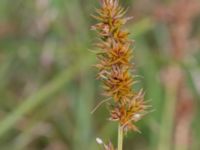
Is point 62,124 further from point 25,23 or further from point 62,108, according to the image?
point 25,23

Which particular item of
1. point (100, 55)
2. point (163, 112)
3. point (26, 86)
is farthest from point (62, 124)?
point (100, 55)

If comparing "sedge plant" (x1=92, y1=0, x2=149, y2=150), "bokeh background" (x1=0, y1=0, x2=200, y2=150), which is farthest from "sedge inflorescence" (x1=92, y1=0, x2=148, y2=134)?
"bokeh background" (x1=0, y1=0, x2=200, y2=150)

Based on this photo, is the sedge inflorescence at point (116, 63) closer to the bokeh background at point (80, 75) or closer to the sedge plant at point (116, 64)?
the sedge plant at point (116, 64)

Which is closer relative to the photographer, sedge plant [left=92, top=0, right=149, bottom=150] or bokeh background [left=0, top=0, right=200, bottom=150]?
sedge plant [left=92, top=0, right=149, bottom=150]

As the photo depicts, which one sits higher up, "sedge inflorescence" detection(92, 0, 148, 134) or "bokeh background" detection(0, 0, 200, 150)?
"bokeh background" detection(0, 0, 200, 150)

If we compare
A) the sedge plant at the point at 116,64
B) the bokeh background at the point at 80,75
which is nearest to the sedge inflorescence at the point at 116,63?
the sedge plant at the point at 116,64

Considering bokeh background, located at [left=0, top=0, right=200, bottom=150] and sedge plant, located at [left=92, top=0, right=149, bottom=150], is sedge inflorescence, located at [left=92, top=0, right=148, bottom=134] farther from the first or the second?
bokeh background, located at [left=0, top=0, right=200, bottom=150]
